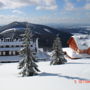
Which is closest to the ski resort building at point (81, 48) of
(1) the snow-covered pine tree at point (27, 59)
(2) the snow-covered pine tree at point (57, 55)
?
(2) the snow-covered pine tree at point (57, 55)

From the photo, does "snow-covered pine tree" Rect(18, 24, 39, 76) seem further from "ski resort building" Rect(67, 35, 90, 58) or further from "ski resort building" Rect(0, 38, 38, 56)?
"ski resort building" Rect(67, 35, 90, 58)

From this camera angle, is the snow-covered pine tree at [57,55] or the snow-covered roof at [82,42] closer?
the snow-covered pine tree at [57,55]

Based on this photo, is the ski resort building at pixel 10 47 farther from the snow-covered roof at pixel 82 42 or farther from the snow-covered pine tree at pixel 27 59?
the snow-covered pine tree at pixel 27 59

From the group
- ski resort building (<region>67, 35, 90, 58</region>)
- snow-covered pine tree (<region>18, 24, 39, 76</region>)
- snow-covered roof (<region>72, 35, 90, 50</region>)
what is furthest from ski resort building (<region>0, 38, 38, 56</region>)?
snow-covered pine tree (<region>18, 24, 39, 76</region>)

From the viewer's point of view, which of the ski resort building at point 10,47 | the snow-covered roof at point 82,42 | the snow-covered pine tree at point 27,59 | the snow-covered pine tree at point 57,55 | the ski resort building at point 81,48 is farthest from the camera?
the snow-covered roof at point 82,42

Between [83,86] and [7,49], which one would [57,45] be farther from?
[7,49]

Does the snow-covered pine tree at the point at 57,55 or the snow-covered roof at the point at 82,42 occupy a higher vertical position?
the snow-covered roof at the point at 82,42

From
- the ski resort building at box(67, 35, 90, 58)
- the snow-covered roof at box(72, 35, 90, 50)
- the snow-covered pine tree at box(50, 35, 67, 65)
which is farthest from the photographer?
the snow-covered roof at box(72, 35, 90, 50)

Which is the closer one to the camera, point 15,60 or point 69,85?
point 69,85

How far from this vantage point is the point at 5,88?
53.2 ft

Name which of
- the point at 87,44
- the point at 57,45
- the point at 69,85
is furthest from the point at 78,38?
the point at 69,85

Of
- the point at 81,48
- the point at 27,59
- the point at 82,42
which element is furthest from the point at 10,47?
the point at 27,59

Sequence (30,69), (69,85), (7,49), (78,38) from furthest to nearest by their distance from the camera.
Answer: (78,38) → (7,49) → (30,69) → (69,85)

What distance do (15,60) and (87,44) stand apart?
23.5m
